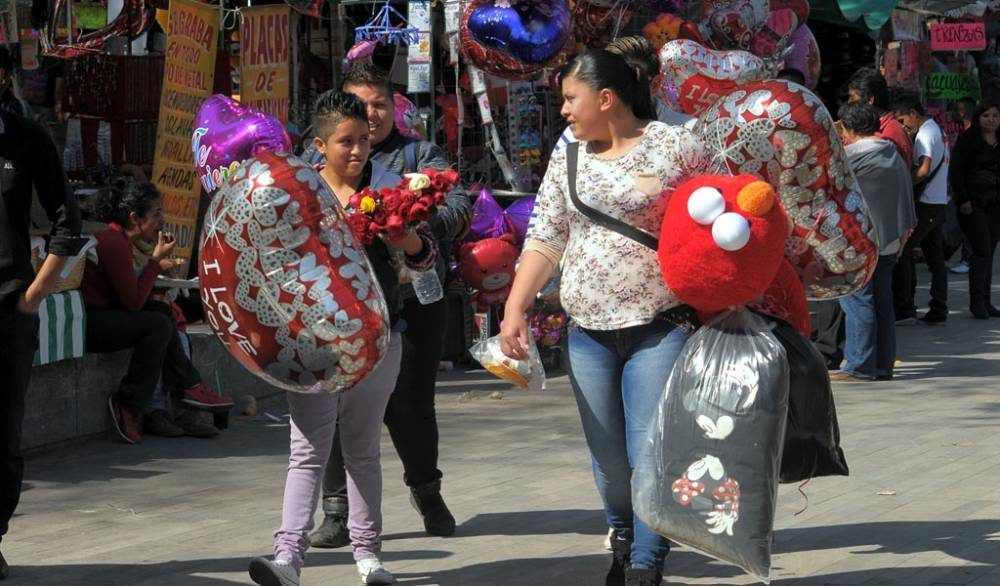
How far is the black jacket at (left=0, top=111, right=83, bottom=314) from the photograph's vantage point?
5586mm

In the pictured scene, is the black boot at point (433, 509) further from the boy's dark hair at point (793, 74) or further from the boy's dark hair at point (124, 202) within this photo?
the boy's dark hair at point (793, 74)

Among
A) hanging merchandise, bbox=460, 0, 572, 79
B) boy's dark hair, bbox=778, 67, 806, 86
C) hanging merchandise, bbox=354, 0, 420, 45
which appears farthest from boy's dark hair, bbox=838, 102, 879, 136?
hanging merchandise, bbox=354, 0, 420, 45

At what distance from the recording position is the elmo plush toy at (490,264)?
9.85m

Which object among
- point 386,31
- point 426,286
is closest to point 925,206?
point 386,31

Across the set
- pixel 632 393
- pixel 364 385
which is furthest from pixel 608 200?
pixel 364 385

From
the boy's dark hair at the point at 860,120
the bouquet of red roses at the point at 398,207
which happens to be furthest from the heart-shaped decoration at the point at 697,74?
the bouquet of red roses at the point at 398,207

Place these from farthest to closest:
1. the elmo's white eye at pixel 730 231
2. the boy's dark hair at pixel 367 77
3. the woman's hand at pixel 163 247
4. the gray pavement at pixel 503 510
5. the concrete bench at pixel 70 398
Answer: the woman's hand at pixel 163 247 < the concrete bench at pixel 70 398 < the boy's dark hair at pixel 367 77 < the gray pavement at pixel 503 510 < the elmo's white eye at pixel 730 231

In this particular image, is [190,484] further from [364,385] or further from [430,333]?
[364,385]

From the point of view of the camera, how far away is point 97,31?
1241cm

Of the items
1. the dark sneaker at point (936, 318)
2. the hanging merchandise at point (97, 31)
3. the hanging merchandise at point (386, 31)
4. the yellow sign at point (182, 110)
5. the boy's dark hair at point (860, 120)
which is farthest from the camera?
the dark sneaker at point (936, 318)

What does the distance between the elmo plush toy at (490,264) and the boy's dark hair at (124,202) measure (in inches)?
81.9

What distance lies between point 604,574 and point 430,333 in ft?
3.82

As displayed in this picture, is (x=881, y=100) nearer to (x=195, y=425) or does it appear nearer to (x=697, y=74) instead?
(x=697, y=74)

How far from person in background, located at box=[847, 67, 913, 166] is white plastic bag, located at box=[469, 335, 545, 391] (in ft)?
20.0
